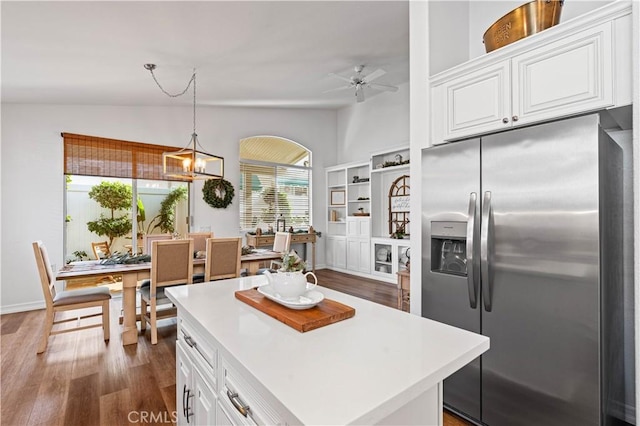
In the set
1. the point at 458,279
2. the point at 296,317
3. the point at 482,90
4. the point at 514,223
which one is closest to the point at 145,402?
the point at 296,317

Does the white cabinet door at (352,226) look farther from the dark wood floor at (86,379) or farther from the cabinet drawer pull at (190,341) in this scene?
the cabinet drawer pull at (190,341)

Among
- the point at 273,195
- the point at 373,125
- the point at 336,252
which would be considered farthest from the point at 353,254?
the point at 373,125

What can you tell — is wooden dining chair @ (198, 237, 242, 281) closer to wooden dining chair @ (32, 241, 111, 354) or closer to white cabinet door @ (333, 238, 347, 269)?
wooden dining chair @ (32, 241, 111, 354)

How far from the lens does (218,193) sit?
5.84 metres

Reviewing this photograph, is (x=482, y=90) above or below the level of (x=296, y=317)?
above

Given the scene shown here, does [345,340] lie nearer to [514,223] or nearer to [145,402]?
[514,223]

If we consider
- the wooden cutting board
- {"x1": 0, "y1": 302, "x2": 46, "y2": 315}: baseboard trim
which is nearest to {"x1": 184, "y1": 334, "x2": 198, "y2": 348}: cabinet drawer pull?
the wooden cutting board

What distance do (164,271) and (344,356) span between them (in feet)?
9.47

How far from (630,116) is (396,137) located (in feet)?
15.3

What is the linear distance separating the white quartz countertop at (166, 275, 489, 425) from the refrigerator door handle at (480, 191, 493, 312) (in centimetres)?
74

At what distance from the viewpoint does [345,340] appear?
111 centimetres

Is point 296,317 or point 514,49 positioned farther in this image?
point 514,49

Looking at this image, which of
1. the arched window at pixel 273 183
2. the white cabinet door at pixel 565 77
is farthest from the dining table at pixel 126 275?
the white cabinet door at pixel 565 77

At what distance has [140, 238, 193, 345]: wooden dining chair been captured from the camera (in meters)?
3.23
